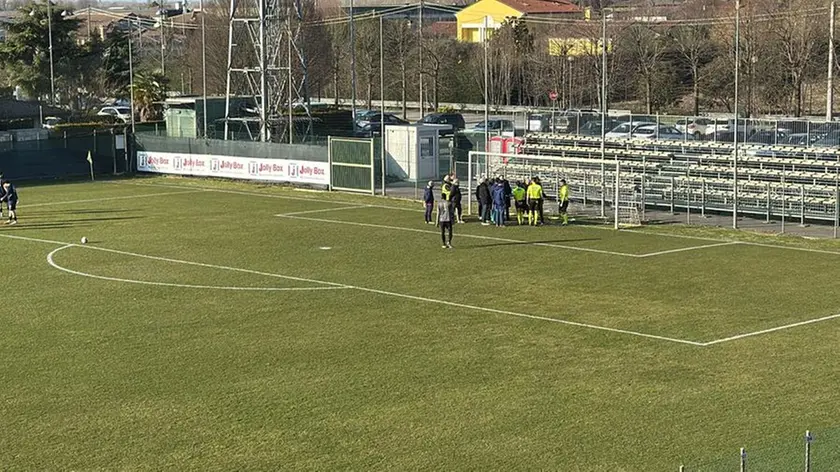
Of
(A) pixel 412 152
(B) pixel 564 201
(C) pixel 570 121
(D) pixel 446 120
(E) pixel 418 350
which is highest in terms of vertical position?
(D) pixel 446 120

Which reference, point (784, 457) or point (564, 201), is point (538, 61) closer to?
point (564, 201)

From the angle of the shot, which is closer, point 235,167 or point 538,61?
point 235,167

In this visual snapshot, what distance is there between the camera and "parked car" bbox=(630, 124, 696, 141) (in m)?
52.5

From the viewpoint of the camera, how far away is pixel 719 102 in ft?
261

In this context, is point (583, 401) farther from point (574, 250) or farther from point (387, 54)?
point (387, 54)

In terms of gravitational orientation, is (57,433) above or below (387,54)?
below

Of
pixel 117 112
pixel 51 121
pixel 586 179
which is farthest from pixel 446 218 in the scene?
pixel 117 112

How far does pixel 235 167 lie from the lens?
5625 cm

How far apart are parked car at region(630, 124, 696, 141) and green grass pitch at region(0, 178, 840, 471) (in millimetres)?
15120

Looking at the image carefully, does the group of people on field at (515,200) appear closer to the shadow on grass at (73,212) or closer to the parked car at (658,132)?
the parked car at (658,132)

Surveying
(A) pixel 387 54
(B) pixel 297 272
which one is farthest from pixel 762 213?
(A) pixel 387 54

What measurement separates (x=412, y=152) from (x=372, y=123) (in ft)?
68.8

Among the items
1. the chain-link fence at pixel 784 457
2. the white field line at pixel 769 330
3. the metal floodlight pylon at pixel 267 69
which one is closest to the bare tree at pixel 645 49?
the metal floodlight pylon at pixel 267 69

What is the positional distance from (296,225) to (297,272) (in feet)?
32.8
